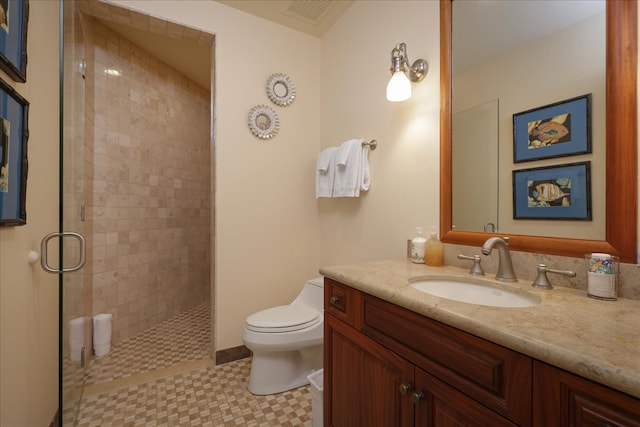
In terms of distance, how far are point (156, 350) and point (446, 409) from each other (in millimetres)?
2213

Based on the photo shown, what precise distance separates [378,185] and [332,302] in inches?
32.7

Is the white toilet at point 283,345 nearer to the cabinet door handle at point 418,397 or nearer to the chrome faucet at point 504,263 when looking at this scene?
the cabinet door handle at point 418,397

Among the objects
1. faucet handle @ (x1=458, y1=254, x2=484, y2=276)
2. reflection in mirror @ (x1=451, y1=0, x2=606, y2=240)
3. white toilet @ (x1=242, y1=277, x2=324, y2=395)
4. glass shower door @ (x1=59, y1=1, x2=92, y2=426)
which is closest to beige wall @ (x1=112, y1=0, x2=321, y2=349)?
white toilet @ (x1=242, y1=277, x2=324, y2=395)

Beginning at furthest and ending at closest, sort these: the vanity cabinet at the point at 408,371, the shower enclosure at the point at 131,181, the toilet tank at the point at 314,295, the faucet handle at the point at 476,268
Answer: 1. the toilet tank at the point at 314,295
2. the shower enclosure at the point at 131,181
3. the faucet handle at the point at 476,268
4. the vanity cabinet at the point at 408,371

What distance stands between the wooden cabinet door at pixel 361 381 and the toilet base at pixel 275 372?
0.56 metres

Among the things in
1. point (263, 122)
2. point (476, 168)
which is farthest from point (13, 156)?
point (476, 168)

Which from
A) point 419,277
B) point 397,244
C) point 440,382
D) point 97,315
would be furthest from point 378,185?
point 97,315

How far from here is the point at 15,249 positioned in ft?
3.06

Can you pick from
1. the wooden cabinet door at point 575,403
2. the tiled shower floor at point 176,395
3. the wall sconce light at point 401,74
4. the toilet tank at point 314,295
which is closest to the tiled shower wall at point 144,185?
the tiled shower floor at point 176,395

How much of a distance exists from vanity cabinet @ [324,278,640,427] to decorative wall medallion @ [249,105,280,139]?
1.34 metres

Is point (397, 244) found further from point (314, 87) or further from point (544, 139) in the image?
point (314, 87)

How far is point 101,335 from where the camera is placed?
82.8 inches

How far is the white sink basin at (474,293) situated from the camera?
91 centimetres

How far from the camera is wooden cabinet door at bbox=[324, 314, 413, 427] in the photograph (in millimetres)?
852
